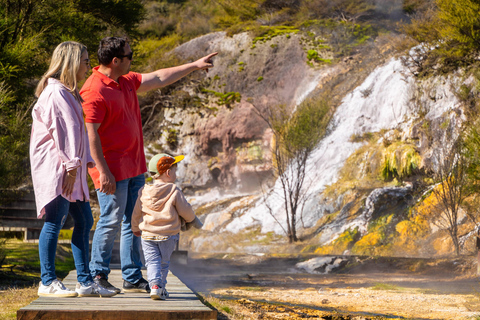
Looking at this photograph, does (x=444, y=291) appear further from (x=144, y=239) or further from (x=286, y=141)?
(x=286, y=141)

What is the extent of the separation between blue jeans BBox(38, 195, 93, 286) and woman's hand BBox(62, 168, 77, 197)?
0.06 metres

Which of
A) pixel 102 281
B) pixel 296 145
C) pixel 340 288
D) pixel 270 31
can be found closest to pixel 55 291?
pixel 102 281

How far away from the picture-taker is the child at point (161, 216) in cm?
359

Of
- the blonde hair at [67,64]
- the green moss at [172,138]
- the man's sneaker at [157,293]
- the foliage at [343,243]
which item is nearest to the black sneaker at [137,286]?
the man's sneaker at [157,293]

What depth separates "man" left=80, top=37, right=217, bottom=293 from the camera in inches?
142

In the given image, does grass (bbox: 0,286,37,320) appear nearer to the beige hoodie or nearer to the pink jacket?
the pink jacket

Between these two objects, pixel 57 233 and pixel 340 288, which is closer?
pixel 57 233

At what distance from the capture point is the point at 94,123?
141 inches

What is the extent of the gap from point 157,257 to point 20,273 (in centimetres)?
421

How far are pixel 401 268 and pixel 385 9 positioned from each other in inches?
704

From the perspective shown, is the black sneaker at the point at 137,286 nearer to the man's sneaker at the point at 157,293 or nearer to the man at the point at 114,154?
the man at the point at 114,154

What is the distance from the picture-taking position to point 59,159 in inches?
132

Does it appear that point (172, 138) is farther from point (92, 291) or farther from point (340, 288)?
point (92, 291)

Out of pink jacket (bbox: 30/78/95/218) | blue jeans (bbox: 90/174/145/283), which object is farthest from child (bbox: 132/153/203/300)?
pink jacket (bbox: 30/78/95/218)
